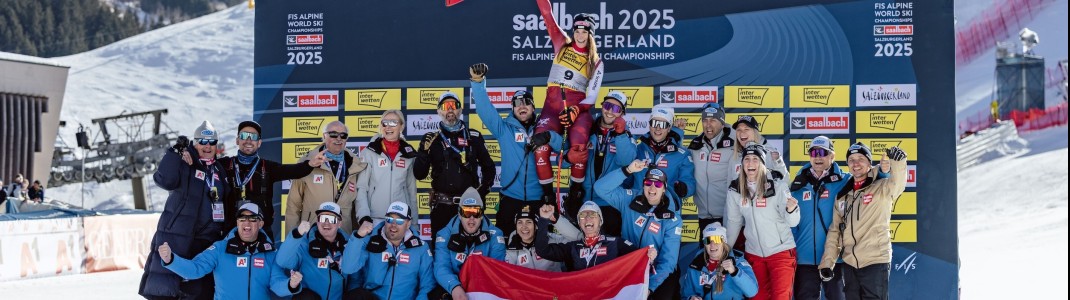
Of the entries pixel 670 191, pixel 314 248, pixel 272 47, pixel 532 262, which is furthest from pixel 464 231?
pixel 272 47

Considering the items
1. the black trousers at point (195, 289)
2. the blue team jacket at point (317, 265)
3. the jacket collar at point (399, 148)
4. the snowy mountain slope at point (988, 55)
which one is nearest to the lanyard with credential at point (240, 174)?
the blue team jacket at point (317, 265)

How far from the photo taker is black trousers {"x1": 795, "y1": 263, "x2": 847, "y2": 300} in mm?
8352

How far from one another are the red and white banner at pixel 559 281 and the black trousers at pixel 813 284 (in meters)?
1.42

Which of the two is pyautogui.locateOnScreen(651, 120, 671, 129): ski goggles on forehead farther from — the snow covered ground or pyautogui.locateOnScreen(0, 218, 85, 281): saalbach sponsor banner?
pyautogui.locateOnScreen(0, 218, 85, 281): saalbach sponsor banner

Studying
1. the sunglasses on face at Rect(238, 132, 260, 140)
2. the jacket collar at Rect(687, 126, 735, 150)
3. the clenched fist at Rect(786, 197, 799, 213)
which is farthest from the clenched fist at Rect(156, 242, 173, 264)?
the clenched fist at Rect(786, 197, 799, 213)

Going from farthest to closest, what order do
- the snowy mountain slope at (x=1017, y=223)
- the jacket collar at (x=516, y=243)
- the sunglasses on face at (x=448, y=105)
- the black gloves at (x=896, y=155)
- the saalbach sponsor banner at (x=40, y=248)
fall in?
the saalbach sponsor banner at (x=40, y=248) → the snowy mountain slope at (x=1017, y=223) → the sunglasses on face at (x=448, y=105) → the jacket collar at (x=516, y=243) → the black gloves at (x=896, y=155)

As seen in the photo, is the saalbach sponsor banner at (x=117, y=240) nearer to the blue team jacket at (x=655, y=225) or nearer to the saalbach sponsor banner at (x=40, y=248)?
the saalbach sponsor banner at (x=40, y=248)

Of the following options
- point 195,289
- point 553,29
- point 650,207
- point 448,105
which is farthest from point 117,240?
point 650,207

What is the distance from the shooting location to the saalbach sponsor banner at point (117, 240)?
16172 mm

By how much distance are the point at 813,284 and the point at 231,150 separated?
4772 centimetres

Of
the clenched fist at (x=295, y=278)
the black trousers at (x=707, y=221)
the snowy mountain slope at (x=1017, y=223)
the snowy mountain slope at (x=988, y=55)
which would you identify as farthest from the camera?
the snowy mountain slope at (x=988, y=55)

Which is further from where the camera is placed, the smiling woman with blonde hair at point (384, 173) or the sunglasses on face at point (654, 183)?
the smiling woman with blonde hair at point (384, 173)

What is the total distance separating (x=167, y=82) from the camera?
64.7 metres

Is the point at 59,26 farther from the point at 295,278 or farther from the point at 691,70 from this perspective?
the point at 295,278
